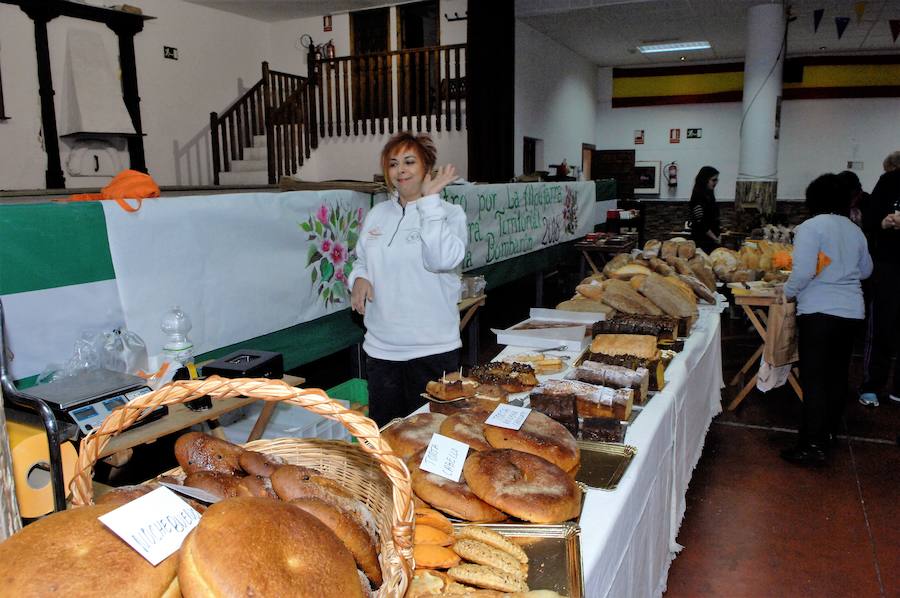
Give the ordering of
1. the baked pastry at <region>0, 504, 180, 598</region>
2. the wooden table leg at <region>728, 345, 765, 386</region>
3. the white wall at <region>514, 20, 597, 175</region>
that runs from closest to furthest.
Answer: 1. the baked pastry at <region>0, 504, 180, 598</region>
2. the wooden table leg at <region>728, 345, 765, 386</region>
3. the white wall at <region>514, 20, 597, 175</region>

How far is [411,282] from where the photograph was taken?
8.17 feet

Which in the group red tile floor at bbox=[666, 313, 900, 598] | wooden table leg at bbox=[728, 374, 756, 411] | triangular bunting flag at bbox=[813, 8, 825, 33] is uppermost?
triangular bunting flag at bbox=[813, 8, 825, 33]

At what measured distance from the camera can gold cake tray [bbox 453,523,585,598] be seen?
3.82 feet

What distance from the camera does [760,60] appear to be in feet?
31.4

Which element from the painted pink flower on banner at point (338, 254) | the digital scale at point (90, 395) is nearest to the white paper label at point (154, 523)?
the digital scale at point (90, 395)

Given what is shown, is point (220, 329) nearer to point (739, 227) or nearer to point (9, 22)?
point (9, 22)

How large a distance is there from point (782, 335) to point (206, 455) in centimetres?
357

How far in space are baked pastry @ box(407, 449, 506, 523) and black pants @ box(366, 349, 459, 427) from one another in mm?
1128

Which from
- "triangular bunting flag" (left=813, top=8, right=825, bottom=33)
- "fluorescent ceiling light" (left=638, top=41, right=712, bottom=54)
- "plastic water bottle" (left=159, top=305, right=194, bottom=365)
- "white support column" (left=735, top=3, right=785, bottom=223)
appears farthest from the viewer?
"fluorescent ceiling light" (left=638, top=41, right=712, bottom=54)

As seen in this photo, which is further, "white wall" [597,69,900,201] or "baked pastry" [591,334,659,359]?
"white wall" [597,69,900,201]

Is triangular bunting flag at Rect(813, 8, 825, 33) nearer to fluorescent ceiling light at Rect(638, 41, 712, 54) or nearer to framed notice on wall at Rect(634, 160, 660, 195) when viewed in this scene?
fluorescent ceiling light at Rect(638, 41, 712, 54)

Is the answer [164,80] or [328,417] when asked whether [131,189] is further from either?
[164,80]

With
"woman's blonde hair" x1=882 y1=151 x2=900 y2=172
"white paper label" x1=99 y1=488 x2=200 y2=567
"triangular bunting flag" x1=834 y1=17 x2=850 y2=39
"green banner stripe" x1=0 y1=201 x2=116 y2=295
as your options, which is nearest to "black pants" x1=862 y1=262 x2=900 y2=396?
"woman's blonde hair" x1=882 y1=151 x2=900 y2=172

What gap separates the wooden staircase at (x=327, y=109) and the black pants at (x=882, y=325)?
6828 millimetres
